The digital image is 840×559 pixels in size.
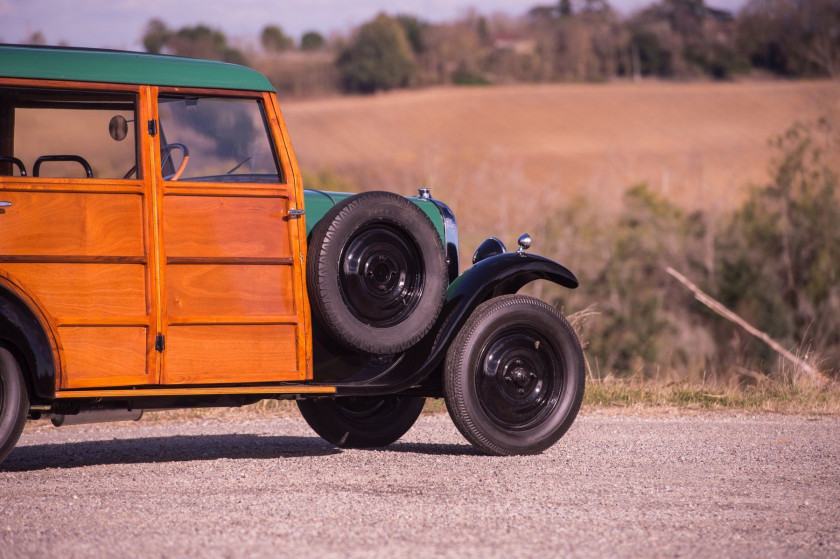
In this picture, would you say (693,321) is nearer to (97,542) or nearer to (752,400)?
(752,400)

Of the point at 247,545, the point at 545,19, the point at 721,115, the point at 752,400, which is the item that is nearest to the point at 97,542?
the point at 247,545

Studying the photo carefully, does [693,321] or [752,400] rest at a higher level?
[752,400]

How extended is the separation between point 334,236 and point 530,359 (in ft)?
4.91

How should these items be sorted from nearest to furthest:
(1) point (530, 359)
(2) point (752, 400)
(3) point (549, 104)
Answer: (1) point (530, 359) < (2) point (752, 400) < (3) point (549, 104)

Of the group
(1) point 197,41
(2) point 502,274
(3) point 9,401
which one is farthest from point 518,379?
(1) point 197,41

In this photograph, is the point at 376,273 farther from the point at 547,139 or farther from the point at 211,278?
the point at 547,139

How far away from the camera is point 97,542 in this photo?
407 centimetres

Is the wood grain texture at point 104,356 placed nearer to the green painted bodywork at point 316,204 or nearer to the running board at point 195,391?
the running board at point 195,391

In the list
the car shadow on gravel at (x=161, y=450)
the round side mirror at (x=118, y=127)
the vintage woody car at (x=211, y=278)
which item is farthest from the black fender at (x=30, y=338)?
the round side mirror at (x=118, y=127)

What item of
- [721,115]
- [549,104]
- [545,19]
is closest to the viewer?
[721,115]

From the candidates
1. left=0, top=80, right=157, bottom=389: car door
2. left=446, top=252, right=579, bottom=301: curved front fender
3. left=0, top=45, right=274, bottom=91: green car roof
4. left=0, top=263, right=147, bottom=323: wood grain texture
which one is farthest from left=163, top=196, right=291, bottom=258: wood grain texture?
left=446, top=252, right=579, bottom=301: curved front fender

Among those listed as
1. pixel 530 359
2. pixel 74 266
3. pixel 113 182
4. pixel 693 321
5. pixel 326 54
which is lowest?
pixel 693 321

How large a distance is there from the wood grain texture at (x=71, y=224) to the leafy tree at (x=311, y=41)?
64483 millimetres

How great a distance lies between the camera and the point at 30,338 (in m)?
5.27
